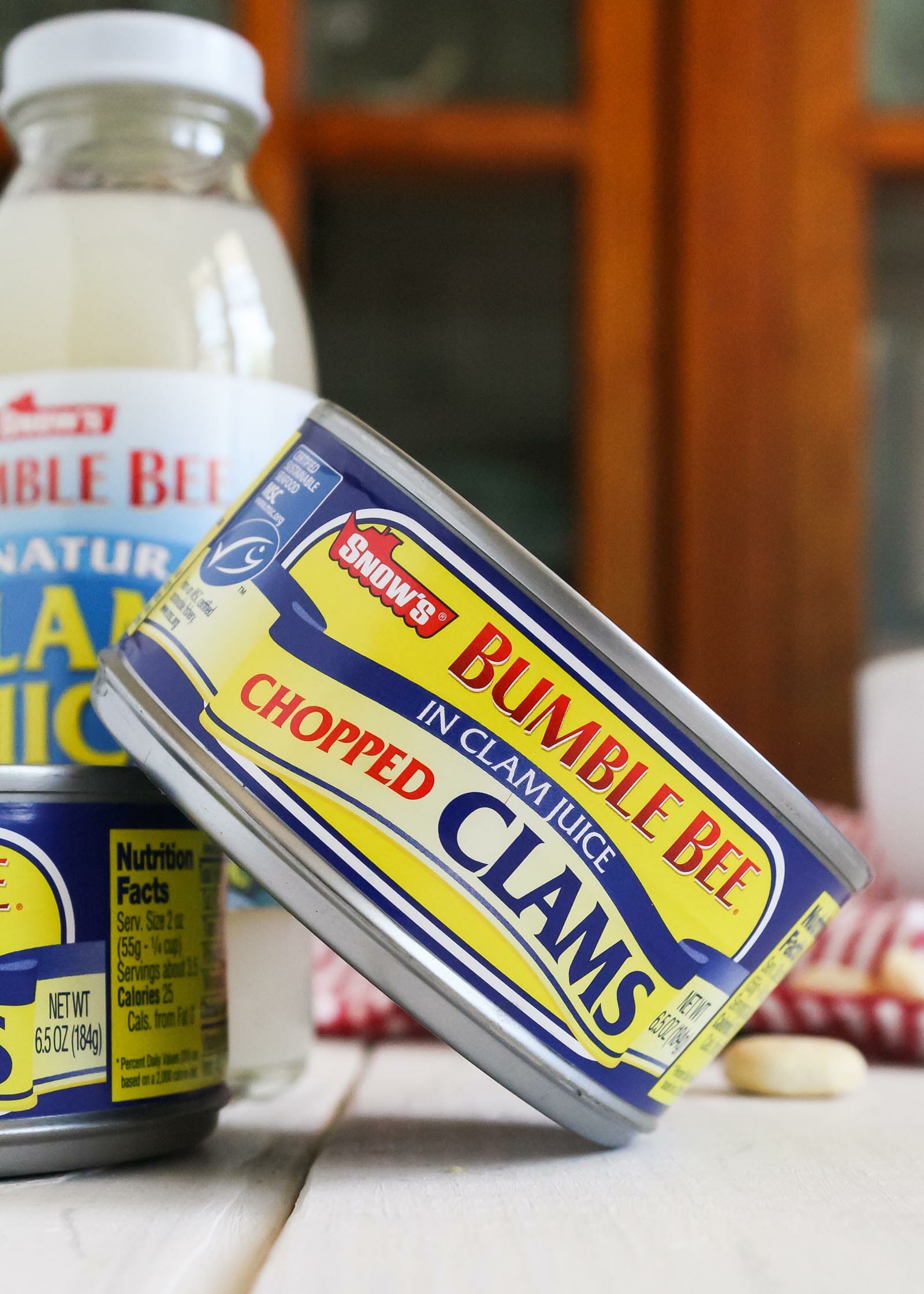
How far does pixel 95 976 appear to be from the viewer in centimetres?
40

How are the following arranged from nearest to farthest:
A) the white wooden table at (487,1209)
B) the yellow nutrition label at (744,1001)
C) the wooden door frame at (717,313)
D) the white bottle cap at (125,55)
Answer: the white wooden table at (487,1209)
the yellow nutrition label at (744,1001)
the white bottle cap at (125,55)
the wooden door frame at (717,313)

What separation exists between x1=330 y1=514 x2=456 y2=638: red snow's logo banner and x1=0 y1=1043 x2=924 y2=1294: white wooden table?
16cm

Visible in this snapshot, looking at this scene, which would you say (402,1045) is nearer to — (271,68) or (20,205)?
(20,205)

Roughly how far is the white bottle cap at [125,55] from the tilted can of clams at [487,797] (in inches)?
8.3

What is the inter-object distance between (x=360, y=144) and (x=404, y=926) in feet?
3.26

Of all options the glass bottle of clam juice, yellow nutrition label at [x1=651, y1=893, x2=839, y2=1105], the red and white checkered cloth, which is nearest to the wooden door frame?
the red and white checkered cloth

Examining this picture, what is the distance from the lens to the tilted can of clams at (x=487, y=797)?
38 centimetres

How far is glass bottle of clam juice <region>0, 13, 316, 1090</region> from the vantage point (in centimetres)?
50

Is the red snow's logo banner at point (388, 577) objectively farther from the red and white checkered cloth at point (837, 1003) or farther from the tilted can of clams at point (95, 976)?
the red and white checkered cloth at point (837, 1003)

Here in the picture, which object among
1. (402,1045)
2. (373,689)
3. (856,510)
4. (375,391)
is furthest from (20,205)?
(856,510)

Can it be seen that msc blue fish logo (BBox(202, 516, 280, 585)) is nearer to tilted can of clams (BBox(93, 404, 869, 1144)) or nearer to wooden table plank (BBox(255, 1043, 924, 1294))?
tilted can of clams (BBox(93, 404, 869, 1144))

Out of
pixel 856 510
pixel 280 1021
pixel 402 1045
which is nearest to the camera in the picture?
pixel 280 1021

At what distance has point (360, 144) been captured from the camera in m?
1.22

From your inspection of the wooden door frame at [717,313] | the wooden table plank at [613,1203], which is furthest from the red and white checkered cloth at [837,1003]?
the wooden door frame at [717,313]
